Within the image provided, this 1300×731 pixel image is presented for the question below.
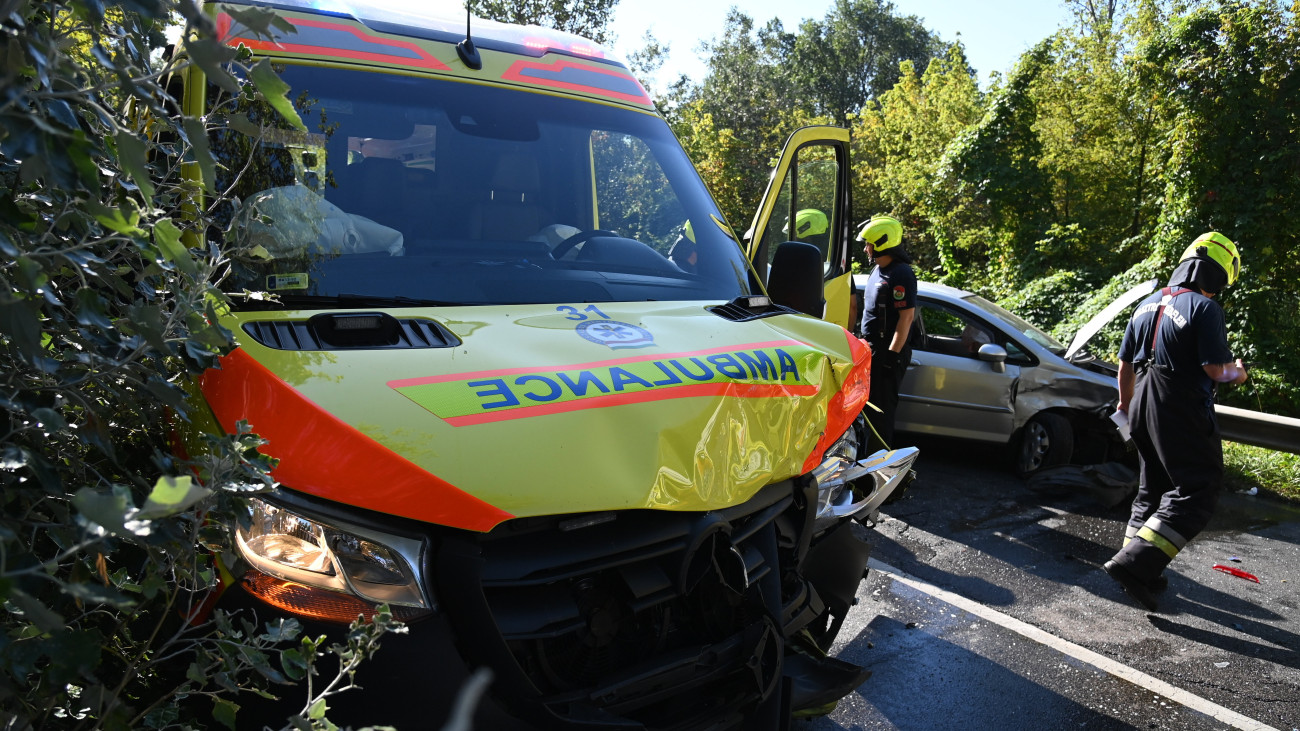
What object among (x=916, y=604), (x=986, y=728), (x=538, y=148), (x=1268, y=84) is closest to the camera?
(x=538, y=148)

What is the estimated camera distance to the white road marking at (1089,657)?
13.0 feet

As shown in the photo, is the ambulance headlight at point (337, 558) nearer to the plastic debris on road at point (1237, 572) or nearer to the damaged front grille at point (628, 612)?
the damaged front grille at point (628, 612)

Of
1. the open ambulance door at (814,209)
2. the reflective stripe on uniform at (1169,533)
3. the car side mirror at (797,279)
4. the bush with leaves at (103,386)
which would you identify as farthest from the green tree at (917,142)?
the bush with leaves at (103,386)

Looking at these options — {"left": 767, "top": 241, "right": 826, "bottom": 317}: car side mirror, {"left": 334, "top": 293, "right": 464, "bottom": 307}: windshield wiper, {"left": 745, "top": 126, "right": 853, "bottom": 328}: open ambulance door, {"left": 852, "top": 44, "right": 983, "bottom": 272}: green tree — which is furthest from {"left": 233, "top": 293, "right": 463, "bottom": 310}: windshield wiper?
{"left": 852, "top": 44, "right": 983, "bottom": 272}: green tree

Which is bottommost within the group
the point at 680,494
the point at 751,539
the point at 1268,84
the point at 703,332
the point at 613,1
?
the point at 751,539

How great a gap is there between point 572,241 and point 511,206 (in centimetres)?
25

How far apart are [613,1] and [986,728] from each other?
581 inches

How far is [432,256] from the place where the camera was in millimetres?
2908

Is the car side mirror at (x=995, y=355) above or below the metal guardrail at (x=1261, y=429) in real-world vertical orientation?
above

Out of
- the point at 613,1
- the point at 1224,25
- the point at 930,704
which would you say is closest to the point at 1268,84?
the point at 1224,25

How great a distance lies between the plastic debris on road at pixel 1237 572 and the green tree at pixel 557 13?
1231 cm

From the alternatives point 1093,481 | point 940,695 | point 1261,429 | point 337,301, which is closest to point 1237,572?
point 1093,481

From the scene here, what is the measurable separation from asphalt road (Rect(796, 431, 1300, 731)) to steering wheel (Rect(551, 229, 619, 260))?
84.9 inches

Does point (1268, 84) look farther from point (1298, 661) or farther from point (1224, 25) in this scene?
point (1298, 661)
